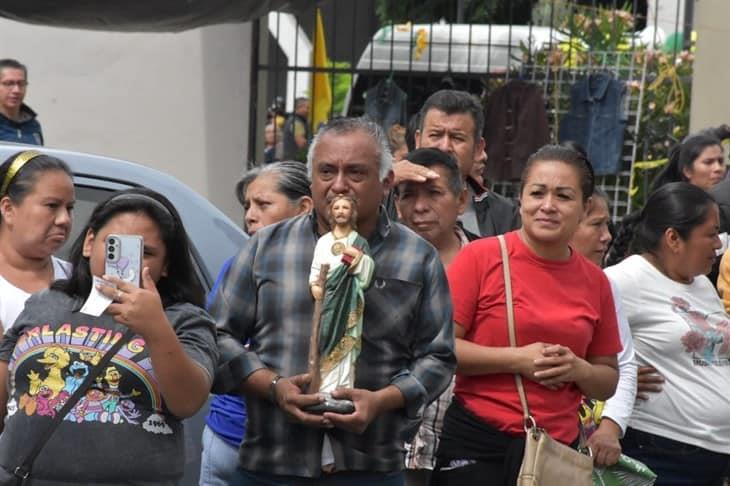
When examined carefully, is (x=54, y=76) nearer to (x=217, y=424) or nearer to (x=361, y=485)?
(x=217, y=424)

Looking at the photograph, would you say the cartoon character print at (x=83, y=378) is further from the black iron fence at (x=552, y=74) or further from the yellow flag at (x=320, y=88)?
the yellow flag at (x=320, y=88)

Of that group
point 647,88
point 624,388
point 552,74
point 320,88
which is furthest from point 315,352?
point 320,88

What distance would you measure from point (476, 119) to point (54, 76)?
19.6ft

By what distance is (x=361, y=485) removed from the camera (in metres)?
4.42

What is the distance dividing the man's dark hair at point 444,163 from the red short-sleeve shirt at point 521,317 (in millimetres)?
421

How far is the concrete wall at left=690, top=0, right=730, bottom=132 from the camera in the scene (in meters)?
11.1

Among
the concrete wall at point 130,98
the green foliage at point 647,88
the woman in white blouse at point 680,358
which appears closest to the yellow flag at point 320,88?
the green foliage at point 647,88

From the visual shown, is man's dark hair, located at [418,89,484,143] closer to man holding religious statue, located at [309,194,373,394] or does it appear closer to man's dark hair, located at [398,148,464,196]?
man's dark hair, located at [398,148,464,196]

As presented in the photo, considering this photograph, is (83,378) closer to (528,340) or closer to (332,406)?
(332,406)

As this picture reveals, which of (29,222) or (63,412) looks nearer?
(63,412)

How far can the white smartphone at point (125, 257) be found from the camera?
3.96m

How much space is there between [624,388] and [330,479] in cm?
170

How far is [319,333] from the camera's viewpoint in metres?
4.28

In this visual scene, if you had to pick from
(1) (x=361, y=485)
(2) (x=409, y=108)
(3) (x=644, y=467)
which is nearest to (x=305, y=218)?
(1) (x=361, y=485)
